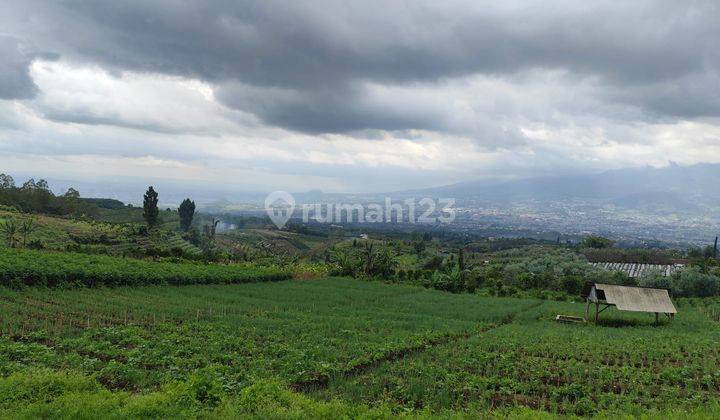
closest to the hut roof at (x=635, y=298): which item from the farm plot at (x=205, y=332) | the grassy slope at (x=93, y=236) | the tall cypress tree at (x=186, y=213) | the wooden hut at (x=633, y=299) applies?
the wooden hut at (x=633, y=299)

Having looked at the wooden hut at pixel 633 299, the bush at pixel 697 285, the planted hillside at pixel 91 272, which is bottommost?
the bush at pixel 697 285

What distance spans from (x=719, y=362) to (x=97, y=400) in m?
18.8

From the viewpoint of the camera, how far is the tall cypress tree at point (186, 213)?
94562 mm

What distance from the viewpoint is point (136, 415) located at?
8.30 metres

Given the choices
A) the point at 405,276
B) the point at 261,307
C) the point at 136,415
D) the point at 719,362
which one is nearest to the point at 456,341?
the point at 719,362

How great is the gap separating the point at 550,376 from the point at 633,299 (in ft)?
57.6

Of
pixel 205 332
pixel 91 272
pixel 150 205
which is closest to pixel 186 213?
pixel 150 205

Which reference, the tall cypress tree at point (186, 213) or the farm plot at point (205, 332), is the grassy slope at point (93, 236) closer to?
the farm plot at point (205, 332)

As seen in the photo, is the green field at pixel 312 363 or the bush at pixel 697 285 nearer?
the green field at pixel 312 363

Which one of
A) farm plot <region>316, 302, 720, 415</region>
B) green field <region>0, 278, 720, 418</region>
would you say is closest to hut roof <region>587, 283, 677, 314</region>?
green field <region>0, 278, 720, 418</region>

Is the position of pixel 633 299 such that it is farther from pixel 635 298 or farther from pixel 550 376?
pixel 550 376

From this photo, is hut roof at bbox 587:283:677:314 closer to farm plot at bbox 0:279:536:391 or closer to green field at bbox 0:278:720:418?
green field at bbox 0:278:720:418

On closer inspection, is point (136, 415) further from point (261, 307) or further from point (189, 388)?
point (261, 307)

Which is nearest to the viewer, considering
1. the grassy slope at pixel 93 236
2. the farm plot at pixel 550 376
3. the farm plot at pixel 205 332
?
the farm plot at pixel 550 376
